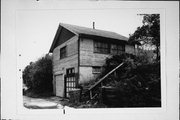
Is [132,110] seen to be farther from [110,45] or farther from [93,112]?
[110,45]

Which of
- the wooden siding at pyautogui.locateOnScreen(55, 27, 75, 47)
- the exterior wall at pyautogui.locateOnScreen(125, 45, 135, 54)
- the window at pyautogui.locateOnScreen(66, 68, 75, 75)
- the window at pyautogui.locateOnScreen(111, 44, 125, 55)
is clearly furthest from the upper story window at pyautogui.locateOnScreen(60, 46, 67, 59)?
the exterior wall at pyautogui.locateOnScreen(125, 45, 135, 54)

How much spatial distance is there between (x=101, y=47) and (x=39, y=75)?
111cm

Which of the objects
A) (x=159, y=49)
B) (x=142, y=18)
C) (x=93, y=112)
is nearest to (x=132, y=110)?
(x=93, y=112)

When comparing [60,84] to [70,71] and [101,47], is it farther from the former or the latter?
→ [101,47]

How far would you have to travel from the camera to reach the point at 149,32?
288 cm

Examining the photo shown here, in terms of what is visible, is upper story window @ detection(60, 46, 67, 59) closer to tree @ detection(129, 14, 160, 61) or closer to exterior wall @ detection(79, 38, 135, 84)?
exterior wall @ detection(79, 38, 135, 84)

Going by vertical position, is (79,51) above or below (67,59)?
above

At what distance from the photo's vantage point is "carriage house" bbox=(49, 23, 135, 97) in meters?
2.85

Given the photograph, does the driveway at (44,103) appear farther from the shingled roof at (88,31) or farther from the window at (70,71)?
the shingled roof at (88,31)

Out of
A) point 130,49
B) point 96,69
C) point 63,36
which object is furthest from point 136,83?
point 63,36

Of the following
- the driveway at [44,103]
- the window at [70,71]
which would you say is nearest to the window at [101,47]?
the window at [70,71]

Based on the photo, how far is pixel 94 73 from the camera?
283cm

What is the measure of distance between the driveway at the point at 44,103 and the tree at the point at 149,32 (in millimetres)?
1500

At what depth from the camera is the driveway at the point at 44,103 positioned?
2.85 meters
